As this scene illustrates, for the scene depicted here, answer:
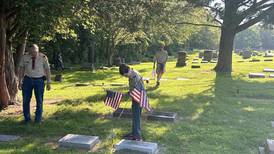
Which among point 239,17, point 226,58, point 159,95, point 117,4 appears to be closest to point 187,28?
point 226,58

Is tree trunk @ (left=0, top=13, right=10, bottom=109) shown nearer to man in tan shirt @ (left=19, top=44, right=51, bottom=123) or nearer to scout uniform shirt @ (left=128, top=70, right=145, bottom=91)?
man in tan shirt @ (left=19, top=44, right=51, bottom=123)

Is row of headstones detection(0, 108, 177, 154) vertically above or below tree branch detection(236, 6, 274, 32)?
below

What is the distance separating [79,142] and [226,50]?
55.7ft

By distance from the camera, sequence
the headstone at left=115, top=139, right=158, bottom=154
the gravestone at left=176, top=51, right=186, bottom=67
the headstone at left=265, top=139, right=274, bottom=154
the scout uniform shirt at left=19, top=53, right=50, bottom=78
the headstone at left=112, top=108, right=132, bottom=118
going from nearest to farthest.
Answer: the headstone at left=265, top=139, right=274, bottom=154
the headstone at left=115, top=139, right=158, bottom=154
the scout uniform shirt at left=19, top=53, right=50, bottom=78
the headstone at left=112, top=108, right=132, bottom=118
the gravestone at left=176, top=51, right=186, bottom=67

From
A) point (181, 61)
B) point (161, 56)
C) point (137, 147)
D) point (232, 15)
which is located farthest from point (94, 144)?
point (181, 61)

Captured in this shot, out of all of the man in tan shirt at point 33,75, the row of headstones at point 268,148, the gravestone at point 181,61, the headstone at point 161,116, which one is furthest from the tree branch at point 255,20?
the man in tan shirt at point 33,75

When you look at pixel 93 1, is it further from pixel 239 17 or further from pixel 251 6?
pixel 251 6

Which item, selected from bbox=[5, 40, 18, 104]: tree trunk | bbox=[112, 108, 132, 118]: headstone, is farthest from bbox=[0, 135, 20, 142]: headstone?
bbox=[5, 40, 18, 104]: tree trunk

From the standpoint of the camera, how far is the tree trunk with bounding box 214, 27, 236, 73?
2206 cm

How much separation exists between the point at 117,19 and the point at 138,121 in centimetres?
495

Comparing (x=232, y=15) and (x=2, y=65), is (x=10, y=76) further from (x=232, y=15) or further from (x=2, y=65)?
(x=232, y=15)

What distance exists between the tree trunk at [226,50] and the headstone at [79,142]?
16.6 metres

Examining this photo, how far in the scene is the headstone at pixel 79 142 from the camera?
6.55 meters

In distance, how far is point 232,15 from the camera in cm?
1906
